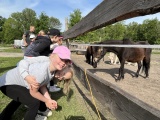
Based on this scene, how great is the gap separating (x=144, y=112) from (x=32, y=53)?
247 cm

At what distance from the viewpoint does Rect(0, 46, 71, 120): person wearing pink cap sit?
6.93 feet

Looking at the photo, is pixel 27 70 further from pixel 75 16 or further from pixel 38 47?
pixel 75 16

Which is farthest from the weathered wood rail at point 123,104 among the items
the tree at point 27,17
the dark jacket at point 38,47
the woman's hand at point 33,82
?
the tree at point 27,17

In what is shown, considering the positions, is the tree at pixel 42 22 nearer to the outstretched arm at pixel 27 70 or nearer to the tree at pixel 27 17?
the outstretched arm at pixel 27 70

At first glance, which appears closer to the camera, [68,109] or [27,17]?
[68,109]

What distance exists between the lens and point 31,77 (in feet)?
6.97

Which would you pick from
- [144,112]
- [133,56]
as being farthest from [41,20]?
[144,112]

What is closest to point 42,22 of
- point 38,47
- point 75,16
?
point 75,16

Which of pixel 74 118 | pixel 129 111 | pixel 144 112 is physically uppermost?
pixel 144 112

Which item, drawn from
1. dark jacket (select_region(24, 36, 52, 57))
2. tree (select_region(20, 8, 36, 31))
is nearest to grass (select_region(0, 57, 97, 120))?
dark jacket (select_region(24, 36, 52, 57))

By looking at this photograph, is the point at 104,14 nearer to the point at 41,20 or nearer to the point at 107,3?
the point at 107,3

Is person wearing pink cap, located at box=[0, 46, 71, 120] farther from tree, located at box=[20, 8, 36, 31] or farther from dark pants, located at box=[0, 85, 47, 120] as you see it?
tree, located at box=[20, 8, 36, 31]

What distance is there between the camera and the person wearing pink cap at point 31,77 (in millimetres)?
2113

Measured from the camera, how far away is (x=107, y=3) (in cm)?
A: 168
